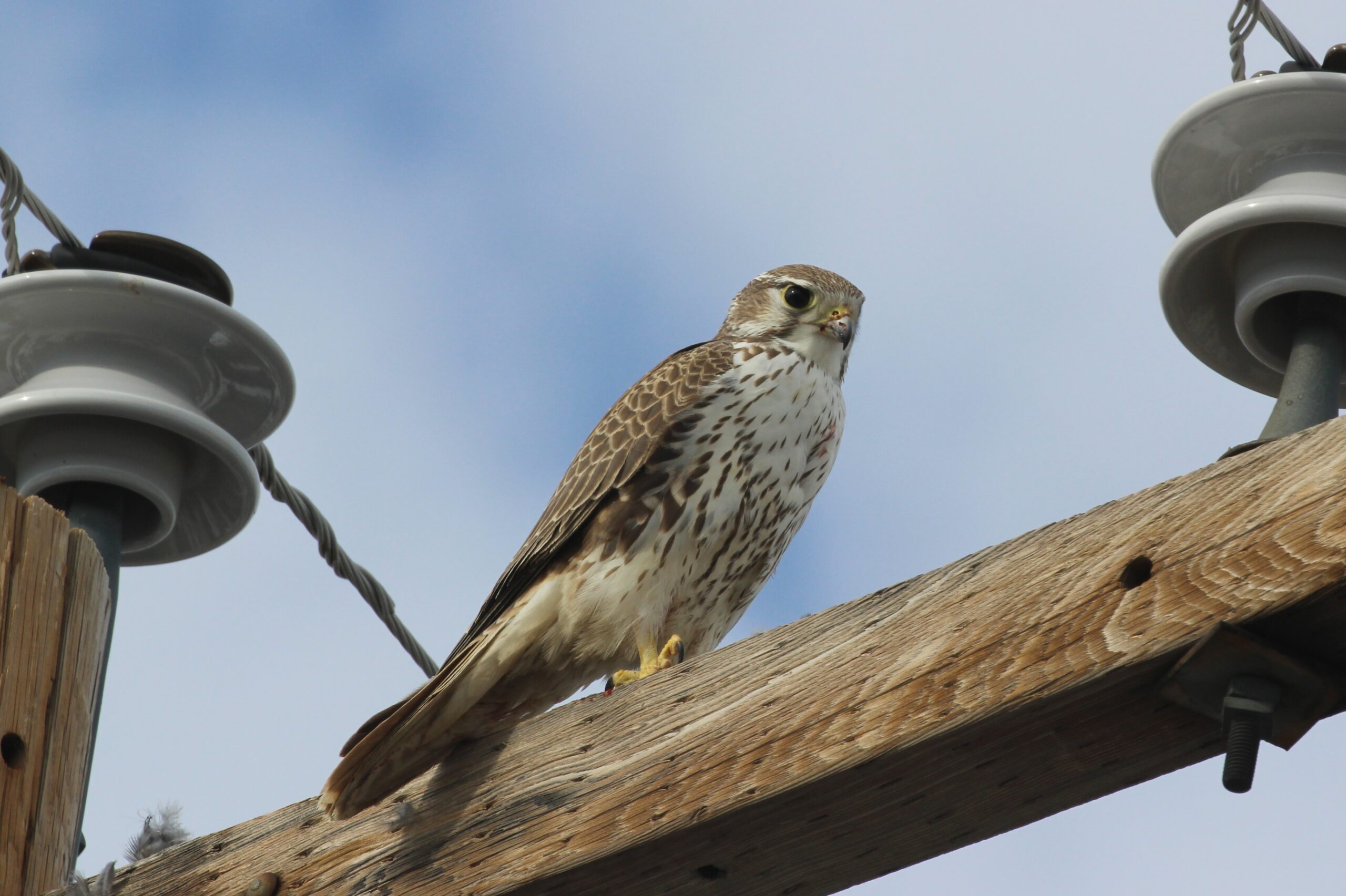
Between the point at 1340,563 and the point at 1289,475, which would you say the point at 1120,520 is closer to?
A: the point at 1289,475

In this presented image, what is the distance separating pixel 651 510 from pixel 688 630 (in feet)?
1.24

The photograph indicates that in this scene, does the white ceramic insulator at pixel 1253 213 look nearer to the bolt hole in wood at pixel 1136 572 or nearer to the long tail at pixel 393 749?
the bolt hole in wood at pixel 1136 572

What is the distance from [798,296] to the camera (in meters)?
4.83

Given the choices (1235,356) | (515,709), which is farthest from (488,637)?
(1235,356)

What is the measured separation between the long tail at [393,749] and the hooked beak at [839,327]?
207 cm

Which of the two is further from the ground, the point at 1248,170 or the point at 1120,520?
the point at 1248,170

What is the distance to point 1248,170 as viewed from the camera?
3049mm

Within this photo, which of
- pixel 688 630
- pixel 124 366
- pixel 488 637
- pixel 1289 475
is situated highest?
pixel 124 366

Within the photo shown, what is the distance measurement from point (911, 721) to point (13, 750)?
4.82 ft

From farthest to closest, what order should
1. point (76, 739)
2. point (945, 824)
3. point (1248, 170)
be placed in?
1. point (1248, 170)
2. point (76, 739)
3. point (945, 824)

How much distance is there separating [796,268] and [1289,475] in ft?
10.8

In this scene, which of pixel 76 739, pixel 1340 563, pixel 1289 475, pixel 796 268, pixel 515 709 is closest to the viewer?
pixel 1340 563

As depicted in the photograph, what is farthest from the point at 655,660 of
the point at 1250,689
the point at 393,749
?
the point at 1250,689

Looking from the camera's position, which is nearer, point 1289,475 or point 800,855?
point 1289,475
